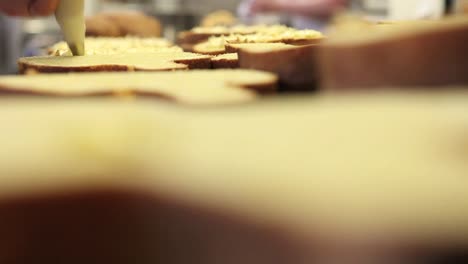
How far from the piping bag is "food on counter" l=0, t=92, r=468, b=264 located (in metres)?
0.59

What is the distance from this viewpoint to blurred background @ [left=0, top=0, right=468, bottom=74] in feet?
8.68

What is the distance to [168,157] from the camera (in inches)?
10.9

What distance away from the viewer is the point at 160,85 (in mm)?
544

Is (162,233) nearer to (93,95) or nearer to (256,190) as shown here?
(256,190)

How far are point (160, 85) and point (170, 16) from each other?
3133mm

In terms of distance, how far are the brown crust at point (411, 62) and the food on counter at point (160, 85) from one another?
0.08 m

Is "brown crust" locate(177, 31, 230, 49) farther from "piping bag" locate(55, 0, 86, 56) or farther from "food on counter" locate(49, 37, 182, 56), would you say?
"piping bag" locate(55, 0, 86, 56)

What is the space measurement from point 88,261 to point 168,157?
5 centimetres

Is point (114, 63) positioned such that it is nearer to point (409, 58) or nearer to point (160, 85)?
point (160, 85)

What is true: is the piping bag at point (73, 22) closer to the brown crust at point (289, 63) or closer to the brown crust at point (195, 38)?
the brown crust at point (289, 63)

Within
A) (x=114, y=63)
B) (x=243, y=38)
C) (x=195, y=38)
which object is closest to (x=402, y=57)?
(x=114, y=63)

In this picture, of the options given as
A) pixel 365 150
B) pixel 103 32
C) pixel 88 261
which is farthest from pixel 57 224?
pixel 103 32

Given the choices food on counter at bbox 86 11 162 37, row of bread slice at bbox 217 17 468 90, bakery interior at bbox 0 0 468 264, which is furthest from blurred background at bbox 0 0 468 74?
bakery interior at bbox 0 0 468 264

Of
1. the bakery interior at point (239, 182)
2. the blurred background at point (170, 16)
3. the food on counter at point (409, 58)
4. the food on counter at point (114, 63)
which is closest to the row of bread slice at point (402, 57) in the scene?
the food on counter at point (409, 58)
